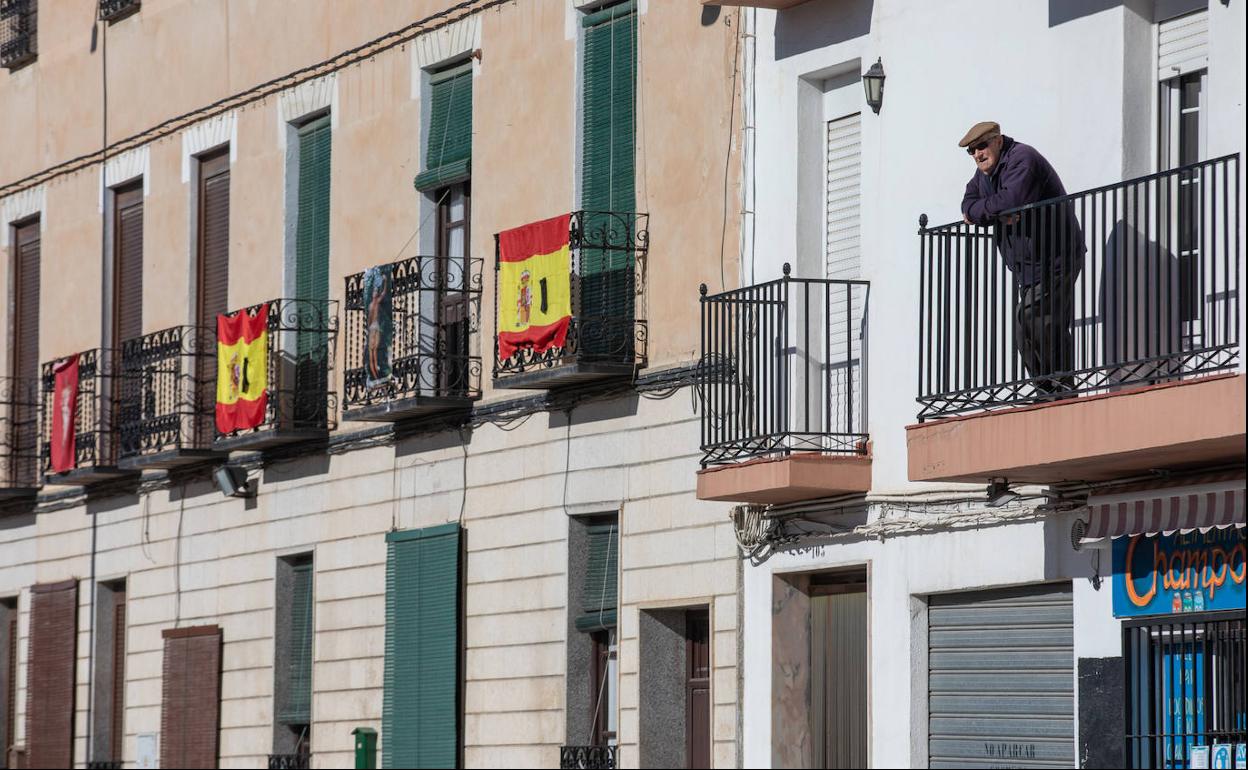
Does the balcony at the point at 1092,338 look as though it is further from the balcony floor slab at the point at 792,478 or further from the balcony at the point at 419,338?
the balcony at the point at 419,338

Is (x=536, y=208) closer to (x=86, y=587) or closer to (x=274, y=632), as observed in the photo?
(x=274, y=632)

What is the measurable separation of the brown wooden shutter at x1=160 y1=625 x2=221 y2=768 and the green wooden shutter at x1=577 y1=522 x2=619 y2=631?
18.6ft

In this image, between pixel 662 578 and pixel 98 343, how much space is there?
9812 millimetres

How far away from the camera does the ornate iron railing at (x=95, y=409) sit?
2527cm

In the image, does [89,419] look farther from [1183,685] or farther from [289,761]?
[1183,685]

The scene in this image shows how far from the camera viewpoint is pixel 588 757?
18828mm

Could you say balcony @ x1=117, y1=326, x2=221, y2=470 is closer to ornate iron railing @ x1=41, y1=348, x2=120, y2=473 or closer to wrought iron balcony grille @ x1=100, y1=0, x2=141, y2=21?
ornate iron railing @ x1=41, y1=348, x2=120, y2=473

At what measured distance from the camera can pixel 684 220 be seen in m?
18.2

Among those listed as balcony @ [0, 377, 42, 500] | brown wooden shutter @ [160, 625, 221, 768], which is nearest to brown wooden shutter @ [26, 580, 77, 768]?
balcony @ [0, 377, 42, 500]

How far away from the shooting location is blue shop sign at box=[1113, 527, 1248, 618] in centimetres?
1381

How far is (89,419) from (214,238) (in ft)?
7.96

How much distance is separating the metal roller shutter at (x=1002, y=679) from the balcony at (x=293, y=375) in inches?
297

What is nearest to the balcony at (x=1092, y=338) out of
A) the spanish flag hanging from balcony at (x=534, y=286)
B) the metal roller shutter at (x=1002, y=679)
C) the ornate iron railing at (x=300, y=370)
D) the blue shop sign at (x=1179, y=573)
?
the blue shop sign at (x=1179, y=573)

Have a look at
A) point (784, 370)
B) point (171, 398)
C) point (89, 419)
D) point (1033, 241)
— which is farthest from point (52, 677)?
point (1033, 241)
